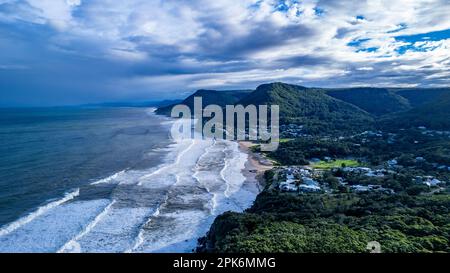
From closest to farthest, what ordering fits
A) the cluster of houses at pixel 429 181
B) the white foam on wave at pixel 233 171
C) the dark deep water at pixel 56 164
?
the dark deep water at pixel 56 164, the cluster of houses at pixel 429 181, the white foam on wave at pixel 233 171

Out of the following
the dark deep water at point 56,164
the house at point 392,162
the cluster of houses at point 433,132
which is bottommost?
the house at point 392,162

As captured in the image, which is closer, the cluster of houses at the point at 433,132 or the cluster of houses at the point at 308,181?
the cluster of houses at the point at 308,181

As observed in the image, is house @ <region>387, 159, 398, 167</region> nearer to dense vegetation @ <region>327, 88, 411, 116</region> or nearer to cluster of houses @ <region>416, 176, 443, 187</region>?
cluster of houses @ <region>416, 176, 443, 187</region>

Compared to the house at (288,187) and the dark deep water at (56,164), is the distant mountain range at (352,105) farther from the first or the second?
the house at (288,187)

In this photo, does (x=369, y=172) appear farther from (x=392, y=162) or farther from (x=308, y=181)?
(x=392, y=162)

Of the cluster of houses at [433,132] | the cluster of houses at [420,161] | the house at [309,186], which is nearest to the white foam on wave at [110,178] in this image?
the house at [309,186]
